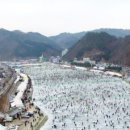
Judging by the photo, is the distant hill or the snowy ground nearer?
the snowy ground

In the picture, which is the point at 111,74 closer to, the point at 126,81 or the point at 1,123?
the point at 126,81

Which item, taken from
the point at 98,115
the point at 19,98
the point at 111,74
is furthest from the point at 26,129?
the point at 111,74

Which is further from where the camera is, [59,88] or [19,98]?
[59,88]

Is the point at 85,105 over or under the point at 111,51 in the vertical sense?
under

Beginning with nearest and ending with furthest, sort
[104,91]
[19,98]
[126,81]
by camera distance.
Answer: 1. [19,98]
2. [104,91]
3. [126,81]

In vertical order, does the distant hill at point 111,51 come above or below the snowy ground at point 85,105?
above

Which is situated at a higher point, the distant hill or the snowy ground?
the distant hill

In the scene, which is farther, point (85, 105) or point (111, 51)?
point (111, 51)

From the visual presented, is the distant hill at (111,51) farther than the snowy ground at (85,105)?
Yes
